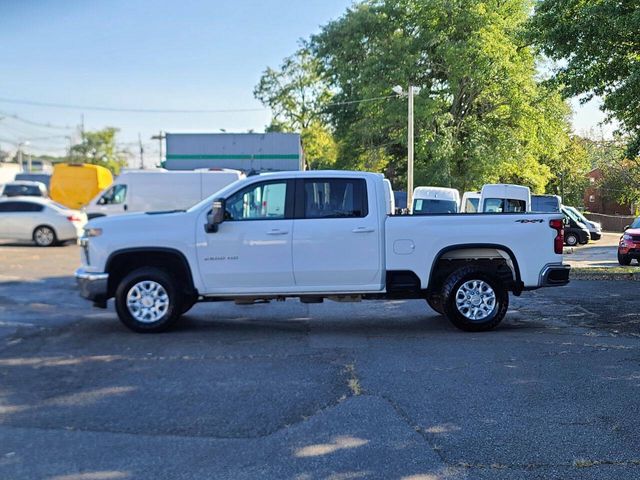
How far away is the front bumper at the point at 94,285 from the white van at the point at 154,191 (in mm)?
12904

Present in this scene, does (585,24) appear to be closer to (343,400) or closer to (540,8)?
(540,8)

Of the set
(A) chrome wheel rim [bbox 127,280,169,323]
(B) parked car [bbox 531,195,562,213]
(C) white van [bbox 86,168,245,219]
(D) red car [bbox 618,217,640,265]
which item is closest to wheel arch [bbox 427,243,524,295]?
(A) chrome wheel rim [bbox 127,280,169,323]

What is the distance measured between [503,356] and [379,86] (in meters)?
27.7

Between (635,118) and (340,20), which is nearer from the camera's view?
(635,118)

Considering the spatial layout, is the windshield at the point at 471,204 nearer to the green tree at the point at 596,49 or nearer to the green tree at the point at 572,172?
the green tree at the point at 596,49

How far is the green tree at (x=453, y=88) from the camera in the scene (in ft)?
102

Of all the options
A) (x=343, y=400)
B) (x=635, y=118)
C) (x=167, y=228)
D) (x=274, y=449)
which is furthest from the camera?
(x=635, y=118)

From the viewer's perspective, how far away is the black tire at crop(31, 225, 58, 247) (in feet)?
63.0

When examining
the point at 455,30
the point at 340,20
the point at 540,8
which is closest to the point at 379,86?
the point at 455,30

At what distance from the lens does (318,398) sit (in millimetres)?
5238

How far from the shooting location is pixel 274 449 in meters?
4.20

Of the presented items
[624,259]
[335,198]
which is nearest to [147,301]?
[335,198]

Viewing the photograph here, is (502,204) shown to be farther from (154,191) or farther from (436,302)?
(436,302)

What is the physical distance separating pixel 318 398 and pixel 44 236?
53.9 ft
